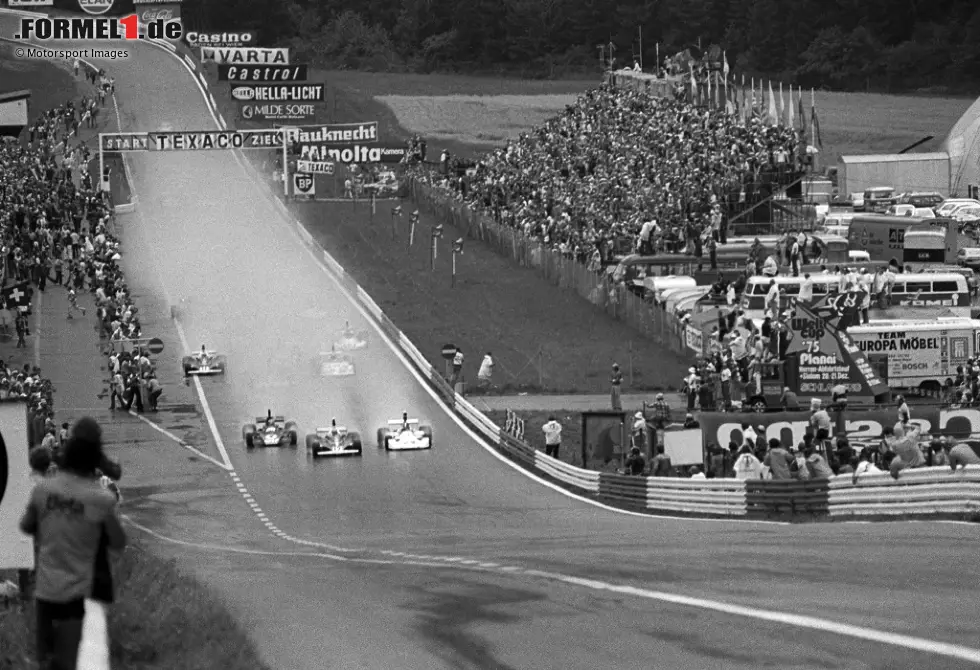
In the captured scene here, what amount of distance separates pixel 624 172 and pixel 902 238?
47.2 feet

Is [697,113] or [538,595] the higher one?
[697,113]

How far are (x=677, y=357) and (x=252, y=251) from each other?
25766mm

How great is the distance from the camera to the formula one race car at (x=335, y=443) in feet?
123

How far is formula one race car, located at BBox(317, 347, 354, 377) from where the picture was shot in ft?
156

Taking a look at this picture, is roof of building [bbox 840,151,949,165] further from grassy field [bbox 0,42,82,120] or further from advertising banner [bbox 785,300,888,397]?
grassy field [bbox 0,42,82,120]

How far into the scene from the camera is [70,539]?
9.58m

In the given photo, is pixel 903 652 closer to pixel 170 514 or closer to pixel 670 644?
pixel 670 644

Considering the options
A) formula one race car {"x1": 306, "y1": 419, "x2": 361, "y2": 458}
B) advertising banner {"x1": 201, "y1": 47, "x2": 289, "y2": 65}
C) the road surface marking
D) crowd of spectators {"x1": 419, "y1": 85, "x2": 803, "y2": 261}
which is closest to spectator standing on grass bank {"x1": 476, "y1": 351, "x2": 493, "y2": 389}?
formula one race car {"x1": 306, "y1": 419, "x2": 361, "y2": 458}

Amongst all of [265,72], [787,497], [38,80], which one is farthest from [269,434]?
[38,80]

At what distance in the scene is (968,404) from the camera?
31.0 meters

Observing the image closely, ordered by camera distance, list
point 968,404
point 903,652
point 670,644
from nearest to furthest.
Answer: point 903,652 < point 670,644 < point 968,404

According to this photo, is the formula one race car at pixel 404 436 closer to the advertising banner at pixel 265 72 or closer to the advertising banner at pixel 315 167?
the advertising banner at pixel 315 167

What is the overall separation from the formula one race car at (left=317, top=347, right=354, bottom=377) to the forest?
222ft

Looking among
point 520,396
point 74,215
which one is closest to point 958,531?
point 520,396
